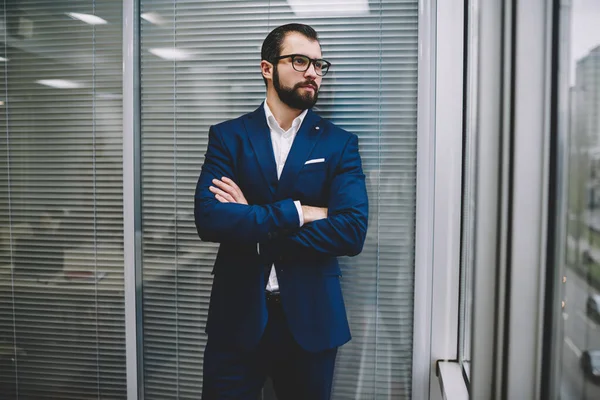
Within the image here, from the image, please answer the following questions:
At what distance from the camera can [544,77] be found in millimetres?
1030

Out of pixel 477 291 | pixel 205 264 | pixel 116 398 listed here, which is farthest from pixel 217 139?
pixel 116 398

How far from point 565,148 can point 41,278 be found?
2281 millimetres

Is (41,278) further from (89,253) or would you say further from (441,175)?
(441,175)

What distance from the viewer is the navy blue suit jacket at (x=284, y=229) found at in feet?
5.26

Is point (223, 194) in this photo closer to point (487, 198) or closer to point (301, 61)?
point (301, 61)

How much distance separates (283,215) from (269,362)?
575 mm

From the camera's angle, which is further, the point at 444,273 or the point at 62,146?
the point at 62,146

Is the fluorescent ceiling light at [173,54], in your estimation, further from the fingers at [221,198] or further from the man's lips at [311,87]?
the fingers at [221,198]

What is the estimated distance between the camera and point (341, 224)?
1.61 meters

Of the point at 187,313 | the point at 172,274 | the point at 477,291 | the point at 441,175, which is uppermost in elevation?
the point at 441,175

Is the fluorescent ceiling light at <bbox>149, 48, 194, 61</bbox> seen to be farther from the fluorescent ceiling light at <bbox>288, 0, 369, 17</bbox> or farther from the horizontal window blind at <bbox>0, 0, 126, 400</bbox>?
the fluorescent ceiling light at <bbox>288, 0, 369, 17</bbox>

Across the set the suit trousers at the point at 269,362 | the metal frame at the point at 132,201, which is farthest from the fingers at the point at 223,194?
the metal frame at the point at 132,201

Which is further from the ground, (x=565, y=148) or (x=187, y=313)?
(x=565, y=148)

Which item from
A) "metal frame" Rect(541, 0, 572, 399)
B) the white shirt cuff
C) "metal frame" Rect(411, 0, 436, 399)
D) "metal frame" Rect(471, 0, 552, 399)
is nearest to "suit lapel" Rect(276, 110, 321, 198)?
the white shirt cuff
